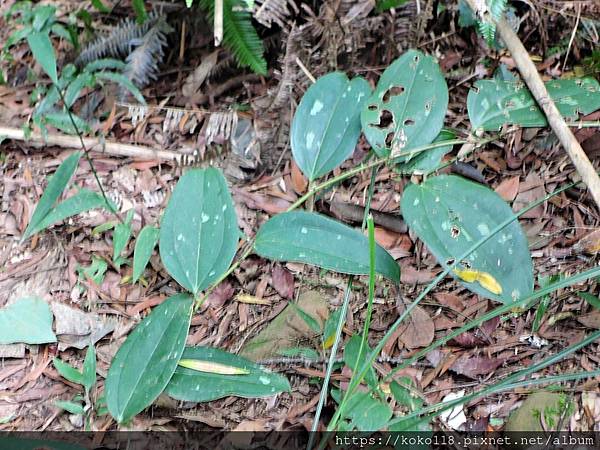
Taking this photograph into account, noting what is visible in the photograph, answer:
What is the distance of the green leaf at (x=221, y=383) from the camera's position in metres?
0.89

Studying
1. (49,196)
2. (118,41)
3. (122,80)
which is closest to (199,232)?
(49,196)

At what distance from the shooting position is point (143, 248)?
1305 mm

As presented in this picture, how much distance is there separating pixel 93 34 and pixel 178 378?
4.37 ft

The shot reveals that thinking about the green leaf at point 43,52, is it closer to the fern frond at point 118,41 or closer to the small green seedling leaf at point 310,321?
the fern frond at point 118,41

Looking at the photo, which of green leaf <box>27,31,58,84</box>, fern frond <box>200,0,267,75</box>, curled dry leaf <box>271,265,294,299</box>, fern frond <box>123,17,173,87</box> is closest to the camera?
curled dry leaf <box>271,265,294,299</box>

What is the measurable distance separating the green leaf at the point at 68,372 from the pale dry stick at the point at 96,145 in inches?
25.2

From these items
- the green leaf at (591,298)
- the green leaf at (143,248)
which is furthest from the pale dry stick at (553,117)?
the green leaf at (143,248)

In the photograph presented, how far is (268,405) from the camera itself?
1101 millimetres

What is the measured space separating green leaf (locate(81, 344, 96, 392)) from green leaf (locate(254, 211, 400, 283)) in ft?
1.55

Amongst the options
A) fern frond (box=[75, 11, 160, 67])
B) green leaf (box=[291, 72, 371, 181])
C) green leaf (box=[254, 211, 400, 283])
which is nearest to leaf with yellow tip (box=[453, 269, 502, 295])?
green leaf (box=[254, 211, 400, 283])

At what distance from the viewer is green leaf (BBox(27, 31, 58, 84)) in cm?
143

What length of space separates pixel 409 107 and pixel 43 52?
1.03 metres

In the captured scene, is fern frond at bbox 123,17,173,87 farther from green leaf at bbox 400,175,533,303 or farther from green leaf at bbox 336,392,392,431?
green leaf at bbox 336,392,392,431

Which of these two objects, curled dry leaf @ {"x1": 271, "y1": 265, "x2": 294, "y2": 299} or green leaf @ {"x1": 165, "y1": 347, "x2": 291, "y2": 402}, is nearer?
green leaf @ {"x1": 165, "y1": 347, "x2": 291, "y2": 402}
